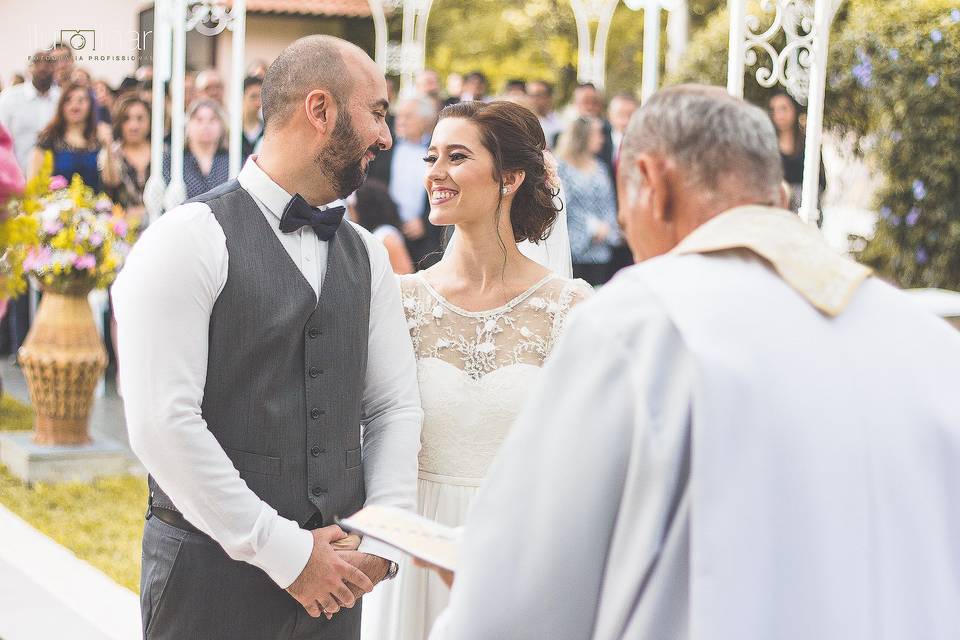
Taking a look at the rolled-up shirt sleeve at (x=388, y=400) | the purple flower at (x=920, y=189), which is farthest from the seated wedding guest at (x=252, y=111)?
the rolled-up shirt sleeve at (x=388, y=400)

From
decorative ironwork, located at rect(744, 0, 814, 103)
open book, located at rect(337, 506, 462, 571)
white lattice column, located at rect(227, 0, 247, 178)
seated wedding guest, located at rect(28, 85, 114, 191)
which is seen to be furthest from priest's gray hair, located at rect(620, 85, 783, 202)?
seated wedding guest, located at rect(28, 85, 114, 191)

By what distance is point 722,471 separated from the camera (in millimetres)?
1561

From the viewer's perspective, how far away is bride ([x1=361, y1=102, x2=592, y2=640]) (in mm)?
3535

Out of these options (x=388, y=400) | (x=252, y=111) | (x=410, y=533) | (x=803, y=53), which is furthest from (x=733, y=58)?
(x=252, y=111)

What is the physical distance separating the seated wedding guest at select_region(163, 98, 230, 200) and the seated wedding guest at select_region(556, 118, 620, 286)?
8.38ft

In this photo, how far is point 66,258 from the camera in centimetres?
694

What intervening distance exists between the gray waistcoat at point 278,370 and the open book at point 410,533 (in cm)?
78

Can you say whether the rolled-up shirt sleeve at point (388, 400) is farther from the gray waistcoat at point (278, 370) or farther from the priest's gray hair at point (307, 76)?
the priest's gray hair at point (307, 76)

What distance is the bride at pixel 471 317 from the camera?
3.54 m

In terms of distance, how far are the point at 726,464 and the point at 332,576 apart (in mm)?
1312

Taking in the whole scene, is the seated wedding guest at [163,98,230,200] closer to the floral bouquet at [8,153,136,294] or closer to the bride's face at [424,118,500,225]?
the floral bouquet at [8,153,136,294]

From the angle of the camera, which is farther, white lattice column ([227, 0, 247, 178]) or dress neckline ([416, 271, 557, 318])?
white lattice column ([227, 0, 247, 178])

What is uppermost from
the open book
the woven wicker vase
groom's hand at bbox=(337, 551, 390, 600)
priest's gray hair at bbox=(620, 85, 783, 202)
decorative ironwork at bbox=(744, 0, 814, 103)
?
decorative ironwork at bbox=(744, 0, 814, 103)

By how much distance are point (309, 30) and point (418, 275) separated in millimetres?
23735
